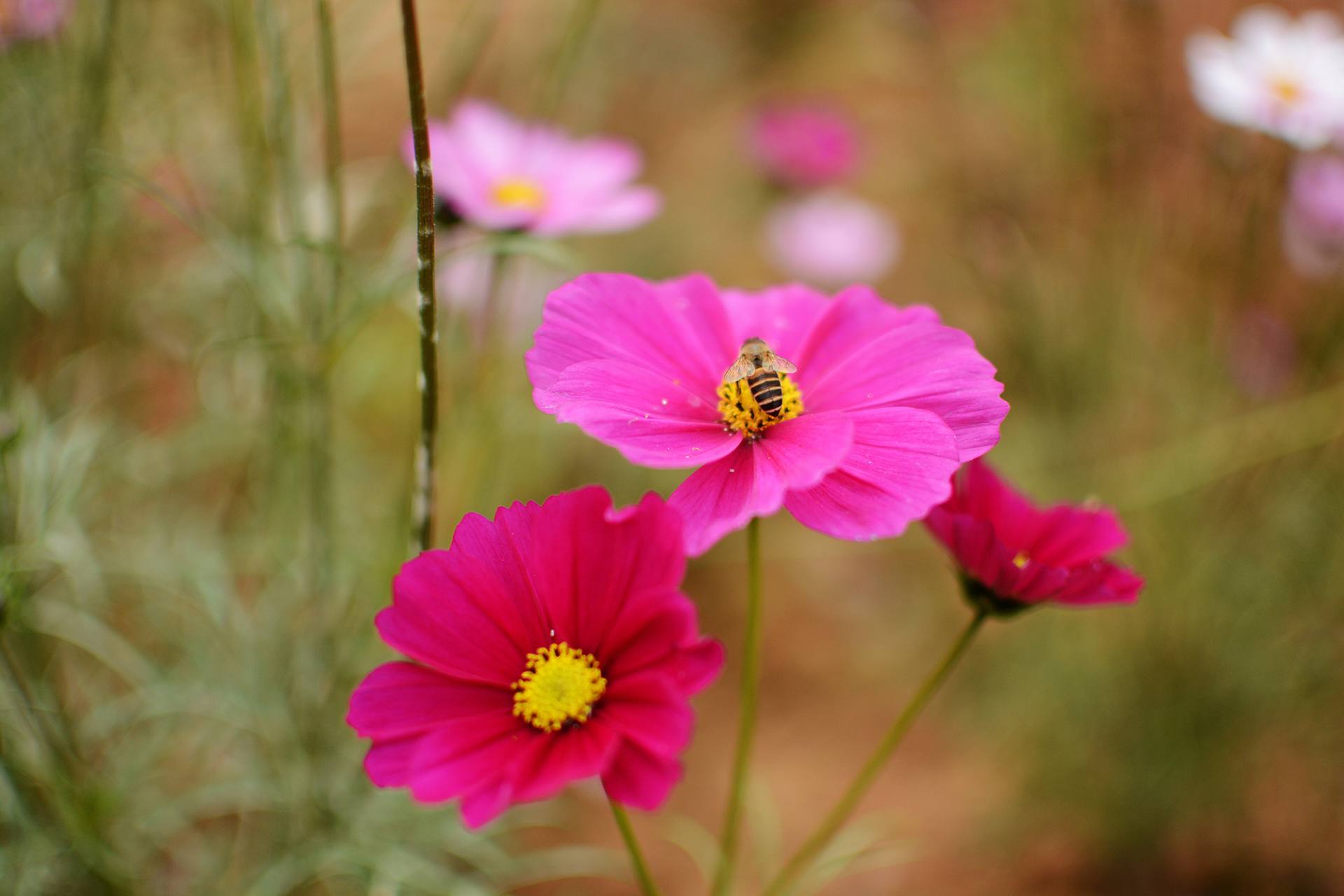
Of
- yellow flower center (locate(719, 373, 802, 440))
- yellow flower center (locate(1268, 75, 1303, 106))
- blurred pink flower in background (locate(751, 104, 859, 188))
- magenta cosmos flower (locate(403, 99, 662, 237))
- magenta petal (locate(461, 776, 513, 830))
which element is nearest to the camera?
magenta petal (locate(461, 776, 513, 830))

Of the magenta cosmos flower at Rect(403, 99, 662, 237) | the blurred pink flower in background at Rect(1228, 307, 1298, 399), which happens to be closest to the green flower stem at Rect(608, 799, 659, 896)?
the magenta cosmos flower at Rect(403, 99, 662, 237)

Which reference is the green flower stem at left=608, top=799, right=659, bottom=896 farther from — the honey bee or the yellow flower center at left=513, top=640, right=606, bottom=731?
the honey bee

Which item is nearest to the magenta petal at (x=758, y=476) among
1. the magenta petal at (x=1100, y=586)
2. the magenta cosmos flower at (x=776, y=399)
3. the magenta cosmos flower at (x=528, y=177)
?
the magenta cosmos flower at (x=776, y=399)

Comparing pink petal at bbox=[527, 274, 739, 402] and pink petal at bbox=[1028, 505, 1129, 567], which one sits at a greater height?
pink petal at bbox=[527, 274, 739, 402]

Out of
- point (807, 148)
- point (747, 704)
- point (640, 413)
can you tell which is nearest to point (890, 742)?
point (747, 704)

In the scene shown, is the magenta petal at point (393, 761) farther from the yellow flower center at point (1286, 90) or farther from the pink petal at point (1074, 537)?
the yellow flower center at point (1286, 90)
